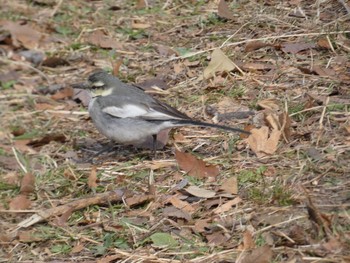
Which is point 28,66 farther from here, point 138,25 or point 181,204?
point 181,204

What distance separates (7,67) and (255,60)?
304 centimetres

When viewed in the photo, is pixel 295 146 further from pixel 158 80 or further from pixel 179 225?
pixel 158 80

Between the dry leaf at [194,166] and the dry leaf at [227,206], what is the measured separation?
1.64 feet

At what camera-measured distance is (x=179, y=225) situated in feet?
17.6

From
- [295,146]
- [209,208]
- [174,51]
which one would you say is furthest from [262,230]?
[174,51]

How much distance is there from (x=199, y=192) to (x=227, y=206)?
344 millimetres

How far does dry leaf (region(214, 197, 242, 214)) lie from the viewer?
5.34 metres

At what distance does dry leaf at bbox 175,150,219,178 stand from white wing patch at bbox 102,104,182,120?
42cm

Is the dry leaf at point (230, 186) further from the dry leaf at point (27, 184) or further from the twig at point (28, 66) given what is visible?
the twig at point (28, 66)

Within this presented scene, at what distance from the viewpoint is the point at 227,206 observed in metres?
5.37

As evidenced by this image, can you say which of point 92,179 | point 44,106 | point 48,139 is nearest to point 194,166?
point 92,179

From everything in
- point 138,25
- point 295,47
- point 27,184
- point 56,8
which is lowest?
point 56,8

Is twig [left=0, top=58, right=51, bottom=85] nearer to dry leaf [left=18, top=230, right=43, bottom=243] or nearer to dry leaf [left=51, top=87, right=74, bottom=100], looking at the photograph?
dry leaf [left=51, top=87, right=74, bottom=100]

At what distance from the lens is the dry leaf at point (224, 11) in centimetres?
809
